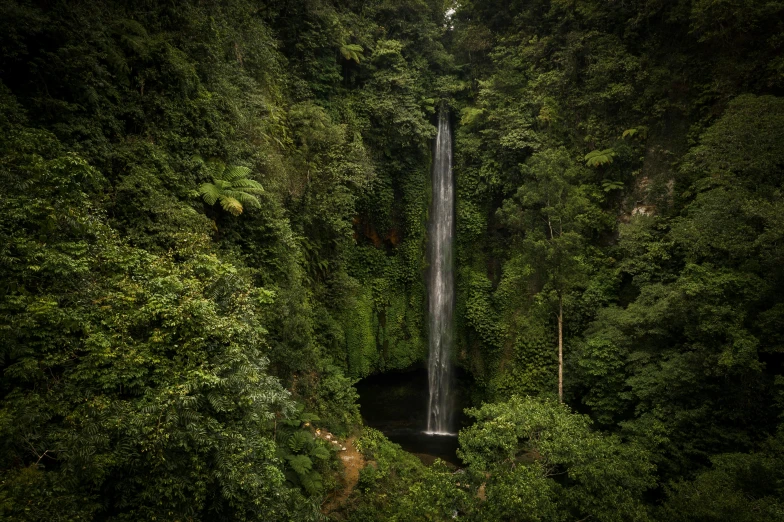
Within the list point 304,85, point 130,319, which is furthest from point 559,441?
point 304,85

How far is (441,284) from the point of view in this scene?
878 inches

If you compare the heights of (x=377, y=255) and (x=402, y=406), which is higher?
(x=377, y=255)

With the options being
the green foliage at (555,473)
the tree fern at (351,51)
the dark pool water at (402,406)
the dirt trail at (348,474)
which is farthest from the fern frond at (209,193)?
the dark pool water at (402,406)

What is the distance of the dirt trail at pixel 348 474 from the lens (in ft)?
35.6

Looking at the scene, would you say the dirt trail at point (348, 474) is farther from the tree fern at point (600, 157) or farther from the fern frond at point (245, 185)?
the tree fern at point (600, 157)

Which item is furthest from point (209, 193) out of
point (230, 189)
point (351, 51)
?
point (351, 51)

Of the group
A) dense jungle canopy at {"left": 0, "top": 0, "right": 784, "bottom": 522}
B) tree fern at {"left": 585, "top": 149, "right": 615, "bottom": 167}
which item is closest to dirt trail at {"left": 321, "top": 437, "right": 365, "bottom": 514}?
dense jungle canopy at {"left": 0, "top": 0, "right": 784, "bottom": 522}

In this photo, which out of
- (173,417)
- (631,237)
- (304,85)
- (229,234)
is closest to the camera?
(173,417)

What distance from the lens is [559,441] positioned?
905 cm

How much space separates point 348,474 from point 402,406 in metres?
10.3

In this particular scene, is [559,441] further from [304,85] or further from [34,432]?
[304,85]

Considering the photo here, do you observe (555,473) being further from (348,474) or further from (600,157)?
(600,157)

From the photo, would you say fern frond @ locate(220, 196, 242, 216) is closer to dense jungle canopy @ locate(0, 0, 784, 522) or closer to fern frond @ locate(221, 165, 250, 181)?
dense jungle canopy @ locate(0, 0, 784, 522)

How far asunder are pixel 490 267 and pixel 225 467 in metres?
17.9
